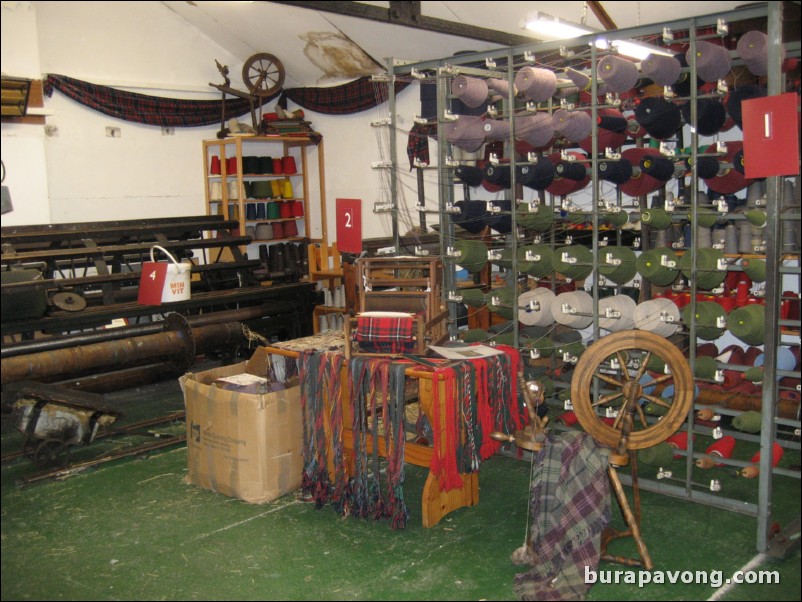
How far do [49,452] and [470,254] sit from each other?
277 cm

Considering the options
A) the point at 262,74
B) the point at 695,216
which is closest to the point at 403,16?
the point at 695,216

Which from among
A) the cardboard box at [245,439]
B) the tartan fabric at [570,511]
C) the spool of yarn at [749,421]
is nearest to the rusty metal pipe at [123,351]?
the cardboard box at [245,439]

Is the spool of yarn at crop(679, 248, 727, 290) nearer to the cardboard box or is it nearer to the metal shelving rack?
the metal shelving rack

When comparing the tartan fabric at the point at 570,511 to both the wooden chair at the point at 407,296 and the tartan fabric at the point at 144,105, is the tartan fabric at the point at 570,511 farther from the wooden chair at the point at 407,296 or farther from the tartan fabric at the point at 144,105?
the tartan fabric at the point at 144,105

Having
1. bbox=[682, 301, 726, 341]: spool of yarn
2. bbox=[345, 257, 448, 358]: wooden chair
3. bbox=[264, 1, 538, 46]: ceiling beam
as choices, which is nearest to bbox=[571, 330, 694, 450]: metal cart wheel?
bbox=[682, 301, 726, 341]: spool of yarn

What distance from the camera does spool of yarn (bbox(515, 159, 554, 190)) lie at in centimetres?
498

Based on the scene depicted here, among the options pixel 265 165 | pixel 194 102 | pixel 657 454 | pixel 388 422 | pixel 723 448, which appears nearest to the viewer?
pixel 388 422

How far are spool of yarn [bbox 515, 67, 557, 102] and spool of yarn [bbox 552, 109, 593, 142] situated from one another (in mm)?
145

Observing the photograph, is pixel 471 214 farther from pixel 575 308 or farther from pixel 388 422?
pixel 388 422

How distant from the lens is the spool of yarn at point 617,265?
4.60m

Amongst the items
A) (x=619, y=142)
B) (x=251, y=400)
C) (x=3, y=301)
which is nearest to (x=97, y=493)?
(x=251, y=400)

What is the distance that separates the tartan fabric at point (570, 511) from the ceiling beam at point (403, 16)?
2524 millimetres

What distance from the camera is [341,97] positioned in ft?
30.6

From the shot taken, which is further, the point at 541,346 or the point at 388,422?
the point at 541,346
